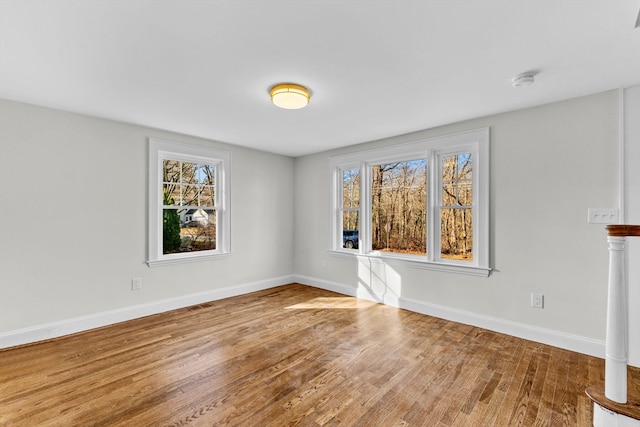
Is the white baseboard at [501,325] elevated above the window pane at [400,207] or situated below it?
below

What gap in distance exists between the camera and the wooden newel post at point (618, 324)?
5.59 ft

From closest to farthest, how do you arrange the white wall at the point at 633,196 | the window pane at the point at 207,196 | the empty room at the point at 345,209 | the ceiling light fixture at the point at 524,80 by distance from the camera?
the empty room at the point at 345,209
the ceiling light fixture at the point at 524,80
the white wall at the point at 633,196
the window pane at the point at 207,196

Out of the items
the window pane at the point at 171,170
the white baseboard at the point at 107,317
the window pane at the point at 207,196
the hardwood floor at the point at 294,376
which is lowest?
the hardwood floor at the point at 294,376

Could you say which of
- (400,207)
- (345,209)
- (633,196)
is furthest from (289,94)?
(633,196)

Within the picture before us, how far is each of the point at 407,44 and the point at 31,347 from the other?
416cm

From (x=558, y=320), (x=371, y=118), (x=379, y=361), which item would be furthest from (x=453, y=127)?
(x=379, y=361)

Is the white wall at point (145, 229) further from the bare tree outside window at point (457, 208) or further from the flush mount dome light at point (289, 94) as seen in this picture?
the flush mount dome light at point (289, 94)

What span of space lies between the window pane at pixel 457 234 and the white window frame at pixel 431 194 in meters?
0.07

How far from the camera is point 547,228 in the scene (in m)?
2.94

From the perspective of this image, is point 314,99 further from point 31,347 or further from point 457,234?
point 31,347

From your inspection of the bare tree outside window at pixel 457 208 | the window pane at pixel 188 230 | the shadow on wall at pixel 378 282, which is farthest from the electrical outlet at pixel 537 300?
the window pane at pixel 188 230

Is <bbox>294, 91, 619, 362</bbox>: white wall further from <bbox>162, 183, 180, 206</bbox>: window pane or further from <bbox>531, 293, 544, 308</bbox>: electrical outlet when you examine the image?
<bbox>162, 183, 180, 206</bbox>: window pane

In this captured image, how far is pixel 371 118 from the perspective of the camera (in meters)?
3.42

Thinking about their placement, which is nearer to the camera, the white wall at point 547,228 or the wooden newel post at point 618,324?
the wooden newel post at point 618,324
